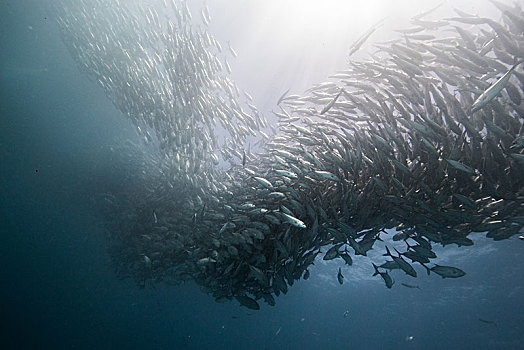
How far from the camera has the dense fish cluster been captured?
450 cm

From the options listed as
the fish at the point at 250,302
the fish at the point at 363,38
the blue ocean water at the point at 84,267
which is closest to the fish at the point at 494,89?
the fish at the point at 363,38

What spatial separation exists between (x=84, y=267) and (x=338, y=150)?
25.8m

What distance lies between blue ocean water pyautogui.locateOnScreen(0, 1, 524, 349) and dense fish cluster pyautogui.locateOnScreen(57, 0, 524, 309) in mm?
5269

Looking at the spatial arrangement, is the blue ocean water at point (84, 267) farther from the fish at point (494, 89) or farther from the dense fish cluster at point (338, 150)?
the fish at point (494, 89)

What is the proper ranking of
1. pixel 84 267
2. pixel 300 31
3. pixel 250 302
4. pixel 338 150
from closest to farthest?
pixel 338 150 → pixel 250 302 → pixel 300 31 → pixel 84 267

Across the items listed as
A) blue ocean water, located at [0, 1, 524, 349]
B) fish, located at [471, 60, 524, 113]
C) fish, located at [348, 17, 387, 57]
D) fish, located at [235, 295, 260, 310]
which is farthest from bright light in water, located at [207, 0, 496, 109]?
fish, located at [235, 295, 260, 310]

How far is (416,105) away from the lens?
507cm

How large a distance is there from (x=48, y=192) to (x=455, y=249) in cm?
3382

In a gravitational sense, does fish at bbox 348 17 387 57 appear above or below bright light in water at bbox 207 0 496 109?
below

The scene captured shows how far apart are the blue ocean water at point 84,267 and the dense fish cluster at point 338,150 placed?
5269 mm

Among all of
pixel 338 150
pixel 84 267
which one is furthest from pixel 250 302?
pixel 84 267

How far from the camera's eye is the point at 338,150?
5043mm

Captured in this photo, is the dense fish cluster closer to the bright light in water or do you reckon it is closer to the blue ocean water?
the bright light in water

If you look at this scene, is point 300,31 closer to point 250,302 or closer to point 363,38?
point 363,38
